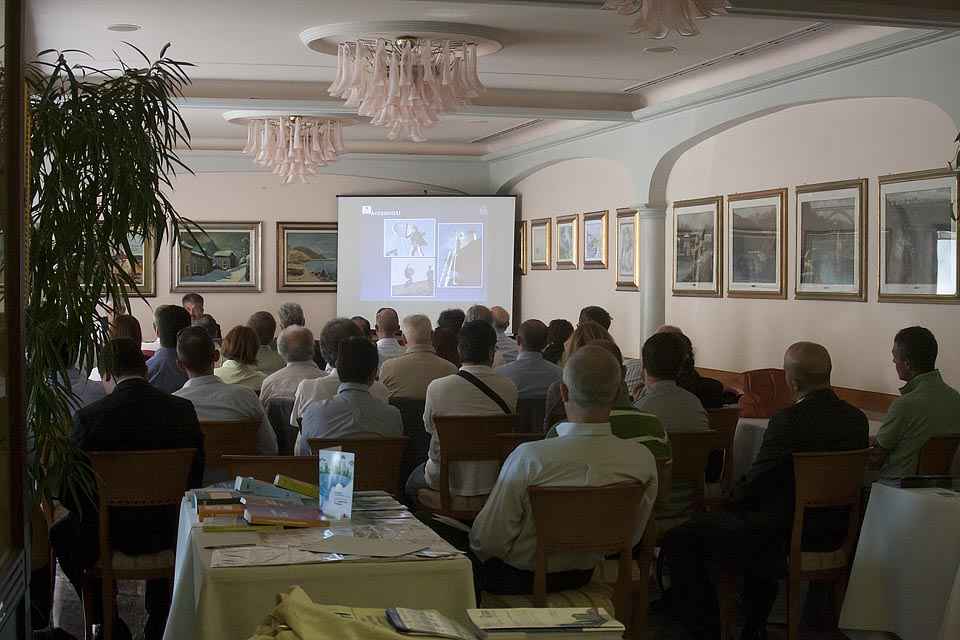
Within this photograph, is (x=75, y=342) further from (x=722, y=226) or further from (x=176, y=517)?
(x=722, y=226)

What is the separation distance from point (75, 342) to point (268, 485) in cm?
92

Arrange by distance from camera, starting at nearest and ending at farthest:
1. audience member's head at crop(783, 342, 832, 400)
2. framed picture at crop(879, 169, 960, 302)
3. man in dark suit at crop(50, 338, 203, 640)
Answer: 1. man in dark suit at crop(50, 338, 203, 640)
2. audience member's head at crop(783, 342, 832, 400)
3. framed picture at crop(879, 169, 960, 302)

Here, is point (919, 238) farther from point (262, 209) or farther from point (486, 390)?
point (262, 209)

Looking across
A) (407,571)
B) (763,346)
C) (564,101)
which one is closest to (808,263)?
(763,346)

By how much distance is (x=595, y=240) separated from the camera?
1312cm

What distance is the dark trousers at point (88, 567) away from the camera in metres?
4.79

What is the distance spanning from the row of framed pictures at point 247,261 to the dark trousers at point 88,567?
35.4 feet

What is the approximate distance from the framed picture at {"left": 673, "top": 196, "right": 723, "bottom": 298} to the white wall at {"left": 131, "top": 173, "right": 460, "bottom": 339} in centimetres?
545

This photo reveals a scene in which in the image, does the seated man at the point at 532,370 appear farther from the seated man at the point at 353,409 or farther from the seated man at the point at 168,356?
the seated man at the point at 168,356

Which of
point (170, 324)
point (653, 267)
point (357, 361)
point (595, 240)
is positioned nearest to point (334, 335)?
Result: point (170, 324)

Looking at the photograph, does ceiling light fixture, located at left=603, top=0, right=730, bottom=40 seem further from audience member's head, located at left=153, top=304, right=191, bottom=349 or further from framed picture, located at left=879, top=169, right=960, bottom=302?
audience member's head, located at left=153, top=304, right=191, bottom=349

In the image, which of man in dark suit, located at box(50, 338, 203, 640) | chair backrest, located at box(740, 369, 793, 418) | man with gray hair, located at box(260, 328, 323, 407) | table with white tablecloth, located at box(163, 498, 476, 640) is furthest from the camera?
chair backrest, located at box(740, 369, 793, 418)

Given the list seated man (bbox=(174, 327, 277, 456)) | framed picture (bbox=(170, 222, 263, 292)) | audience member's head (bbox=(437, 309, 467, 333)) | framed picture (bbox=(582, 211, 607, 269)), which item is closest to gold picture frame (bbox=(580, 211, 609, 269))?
framed picture (bbox=(582, 211, 607, 269))

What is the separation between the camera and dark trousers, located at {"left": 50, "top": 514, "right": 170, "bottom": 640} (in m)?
4.79
